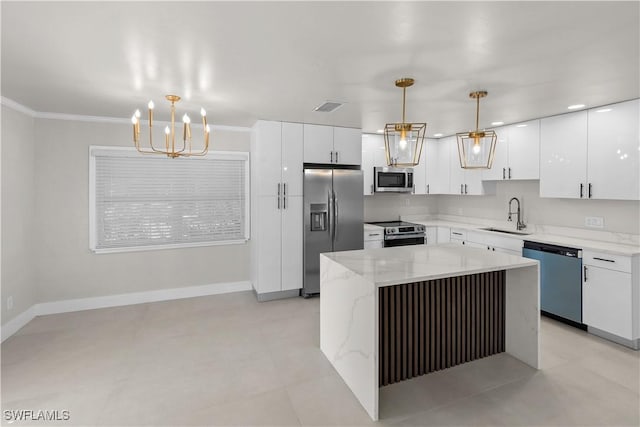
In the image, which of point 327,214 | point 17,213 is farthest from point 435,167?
point 17,213

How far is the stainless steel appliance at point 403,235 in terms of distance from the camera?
205 inches

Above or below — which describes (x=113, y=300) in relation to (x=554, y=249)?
below

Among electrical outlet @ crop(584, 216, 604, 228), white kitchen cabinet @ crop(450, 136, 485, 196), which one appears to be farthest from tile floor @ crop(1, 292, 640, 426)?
white kitchen cabinet @ crop(450, 136, 485, 196)

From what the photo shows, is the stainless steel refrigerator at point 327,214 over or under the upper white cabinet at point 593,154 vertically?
under

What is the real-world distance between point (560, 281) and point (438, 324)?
1.88m

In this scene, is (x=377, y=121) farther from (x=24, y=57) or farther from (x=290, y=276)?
(x=24, y=57)

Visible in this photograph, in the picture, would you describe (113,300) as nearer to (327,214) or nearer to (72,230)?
(72,230)

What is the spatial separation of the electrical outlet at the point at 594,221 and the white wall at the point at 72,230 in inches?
211

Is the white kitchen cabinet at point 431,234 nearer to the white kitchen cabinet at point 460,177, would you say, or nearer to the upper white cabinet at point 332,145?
the white kitchen cabinet at point 460,177

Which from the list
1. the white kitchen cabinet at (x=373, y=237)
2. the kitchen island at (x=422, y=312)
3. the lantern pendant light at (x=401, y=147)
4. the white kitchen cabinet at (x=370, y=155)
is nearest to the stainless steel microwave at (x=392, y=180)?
the white kitchen cabinet at (x=370, y=155)

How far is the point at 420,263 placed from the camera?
266cm

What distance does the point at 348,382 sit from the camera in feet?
8.39

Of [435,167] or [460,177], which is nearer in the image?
[460,177]

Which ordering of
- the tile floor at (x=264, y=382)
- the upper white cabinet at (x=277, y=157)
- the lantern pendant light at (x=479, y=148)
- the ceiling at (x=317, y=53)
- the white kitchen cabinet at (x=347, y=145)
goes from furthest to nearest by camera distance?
the white kitchen cabinet at (x=347, y=145)
the upper white cabinet at (x=277, y=157)
the lantern pendant light at (x=479, y=148)
the tile floor at (x=264, y=382)
the ceiling at (x=317, y=53)
